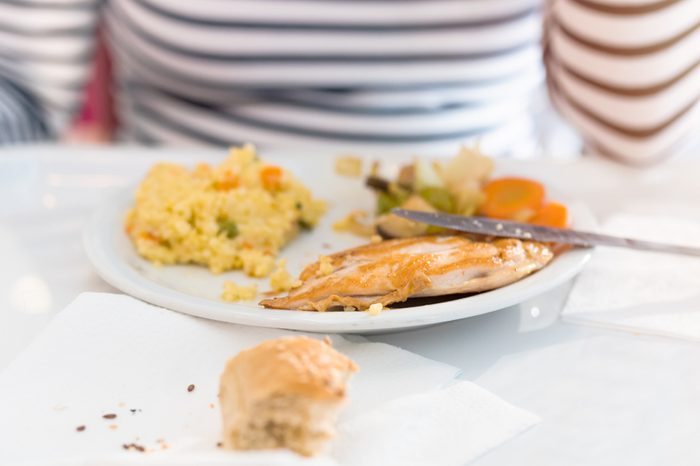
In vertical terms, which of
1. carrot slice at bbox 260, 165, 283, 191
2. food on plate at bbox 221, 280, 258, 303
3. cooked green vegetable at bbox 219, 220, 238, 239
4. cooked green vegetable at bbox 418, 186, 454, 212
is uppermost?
cooked green vegetable at bbox 418, 186, 454, 212

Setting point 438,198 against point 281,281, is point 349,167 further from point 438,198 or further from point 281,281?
point 281,281

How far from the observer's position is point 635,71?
5.06 ft

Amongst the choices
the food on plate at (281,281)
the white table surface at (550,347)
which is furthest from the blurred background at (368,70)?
the food on plate at (281,281)

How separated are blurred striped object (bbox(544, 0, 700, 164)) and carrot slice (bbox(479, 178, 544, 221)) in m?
0.43

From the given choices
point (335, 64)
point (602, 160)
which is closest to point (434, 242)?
point (602, 160)

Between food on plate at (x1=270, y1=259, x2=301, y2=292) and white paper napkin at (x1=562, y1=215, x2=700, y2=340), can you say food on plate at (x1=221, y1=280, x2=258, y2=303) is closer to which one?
food on plate at (x1=270, y1=259, x2=301, y2=292)

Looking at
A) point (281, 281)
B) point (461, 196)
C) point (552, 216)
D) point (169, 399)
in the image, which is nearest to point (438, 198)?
point (461, 196)

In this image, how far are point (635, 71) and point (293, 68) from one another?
27.0 inches

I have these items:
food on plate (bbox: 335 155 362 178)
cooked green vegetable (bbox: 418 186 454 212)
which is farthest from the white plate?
cooked green vegetable (bbox: 418 186 454 212)

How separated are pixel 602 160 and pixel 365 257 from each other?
0.73 m

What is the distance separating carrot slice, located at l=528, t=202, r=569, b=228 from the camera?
1.12 m

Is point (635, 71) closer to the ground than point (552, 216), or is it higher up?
higher up

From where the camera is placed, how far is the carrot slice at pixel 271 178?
1211mm

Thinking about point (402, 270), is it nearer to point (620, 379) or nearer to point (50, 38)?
point (620, 379)
